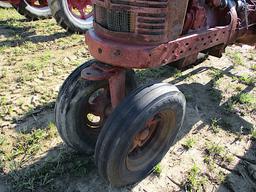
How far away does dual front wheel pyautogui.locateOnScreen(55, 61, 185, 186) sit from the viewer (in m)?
2.25

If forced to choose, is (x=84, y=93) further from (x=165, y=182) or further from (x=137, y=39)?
(x=165, y=182)

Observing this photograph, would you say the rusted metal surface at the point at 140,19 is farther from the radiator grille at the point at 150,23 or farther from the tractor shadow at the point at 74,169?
the tractor shadow at the point at 74,169

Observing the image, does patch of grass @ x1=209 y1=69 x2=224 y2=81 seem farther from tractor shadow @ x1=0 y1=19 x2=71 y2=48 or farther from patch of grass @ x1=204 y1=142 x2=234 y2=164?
tractor shadow @ x1=0 y1=19 x2=71 y2=48

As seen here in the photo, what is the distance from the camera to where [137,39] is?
2.33 metres

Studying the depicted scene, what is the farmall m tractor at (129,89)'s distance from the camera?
7.40 feet

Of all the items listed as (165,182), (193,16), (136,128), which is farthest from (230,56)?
(136,128)

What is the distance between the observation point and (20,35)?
5.45 m

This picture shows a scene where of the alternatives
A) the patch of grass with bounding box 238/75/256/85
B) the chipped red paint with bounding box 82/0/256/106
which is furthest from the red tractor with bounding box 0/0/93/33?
the chipped red paint with bounding box 82/0/256/106

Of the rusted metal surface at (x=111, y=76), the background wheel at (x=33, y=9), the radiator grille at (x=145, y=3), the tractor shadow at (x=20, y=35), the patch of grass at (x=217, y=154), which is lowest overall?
the tractor shadow at (x=20, y=35)

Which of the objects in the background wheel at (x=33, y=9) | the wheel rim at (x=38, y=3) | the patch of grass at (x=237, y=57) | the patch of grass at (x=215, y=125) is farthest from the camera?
the wheel rim at (x=38, y=3)

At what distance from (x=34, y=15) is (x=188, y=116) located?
140 inches

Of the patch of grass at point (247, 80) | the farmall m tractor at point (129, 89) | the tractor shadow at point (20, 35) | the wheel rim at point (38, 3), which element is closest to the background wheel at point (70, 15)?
the tractor shadow at point (20, 35)

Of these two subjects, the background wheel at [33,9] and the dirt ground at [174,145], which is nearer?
the dirt ground at [174,145]

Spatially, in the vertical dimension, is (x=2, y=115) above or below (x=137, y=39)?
below
